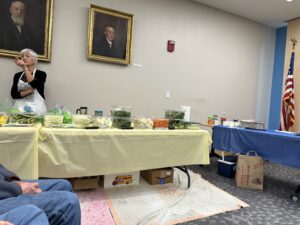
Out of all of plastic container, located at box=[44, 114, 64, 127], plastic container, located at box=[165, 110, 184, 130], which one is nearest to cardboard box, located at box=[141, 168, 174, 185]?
plastic container, located at box=[165, 110, 184, 130]

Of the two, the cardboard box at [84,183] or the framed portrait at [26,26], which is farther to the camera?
the framed portrait at [26,26]

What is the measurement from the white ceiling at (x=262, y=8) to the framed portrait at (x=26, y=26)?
242 cm

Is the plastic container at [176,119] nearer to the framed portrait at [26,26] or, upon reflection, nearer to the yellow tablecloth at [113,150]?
the yellow tablecloth at [113,150]

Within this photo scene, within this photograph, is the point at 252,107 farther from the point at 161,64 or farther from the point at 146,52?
the point at 146,52

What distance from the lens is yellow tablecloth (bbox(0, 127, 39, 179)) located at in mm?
1454

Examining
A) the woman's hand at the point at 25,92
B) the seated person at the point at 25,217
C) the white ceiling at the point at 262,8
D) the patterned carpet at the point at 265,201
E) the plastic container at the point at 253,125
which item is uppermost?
the white ceiling at the point at 262,8

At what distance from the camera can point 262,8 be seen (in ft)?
12.6

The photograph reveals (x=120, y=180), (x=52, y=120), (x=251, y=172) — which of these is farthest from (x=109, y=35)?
(x=251, y=172)

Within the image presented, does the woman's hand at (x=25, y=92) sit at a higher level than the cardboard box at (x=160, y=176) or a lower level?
higher

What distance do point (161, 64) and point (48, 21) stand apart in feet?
5.50

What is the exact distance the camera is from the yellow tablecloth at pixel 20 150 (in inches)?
57.2

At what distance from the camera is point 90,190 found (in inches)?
86.4

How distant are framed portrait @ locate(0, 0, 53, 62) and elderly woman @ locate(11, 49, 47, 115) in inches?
15.9

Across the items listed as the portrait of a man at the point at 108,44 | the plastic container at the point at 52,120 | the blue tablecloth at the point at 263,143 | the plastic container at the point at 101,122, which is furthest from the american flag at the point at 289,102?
the plastic container at the point at 52,120
